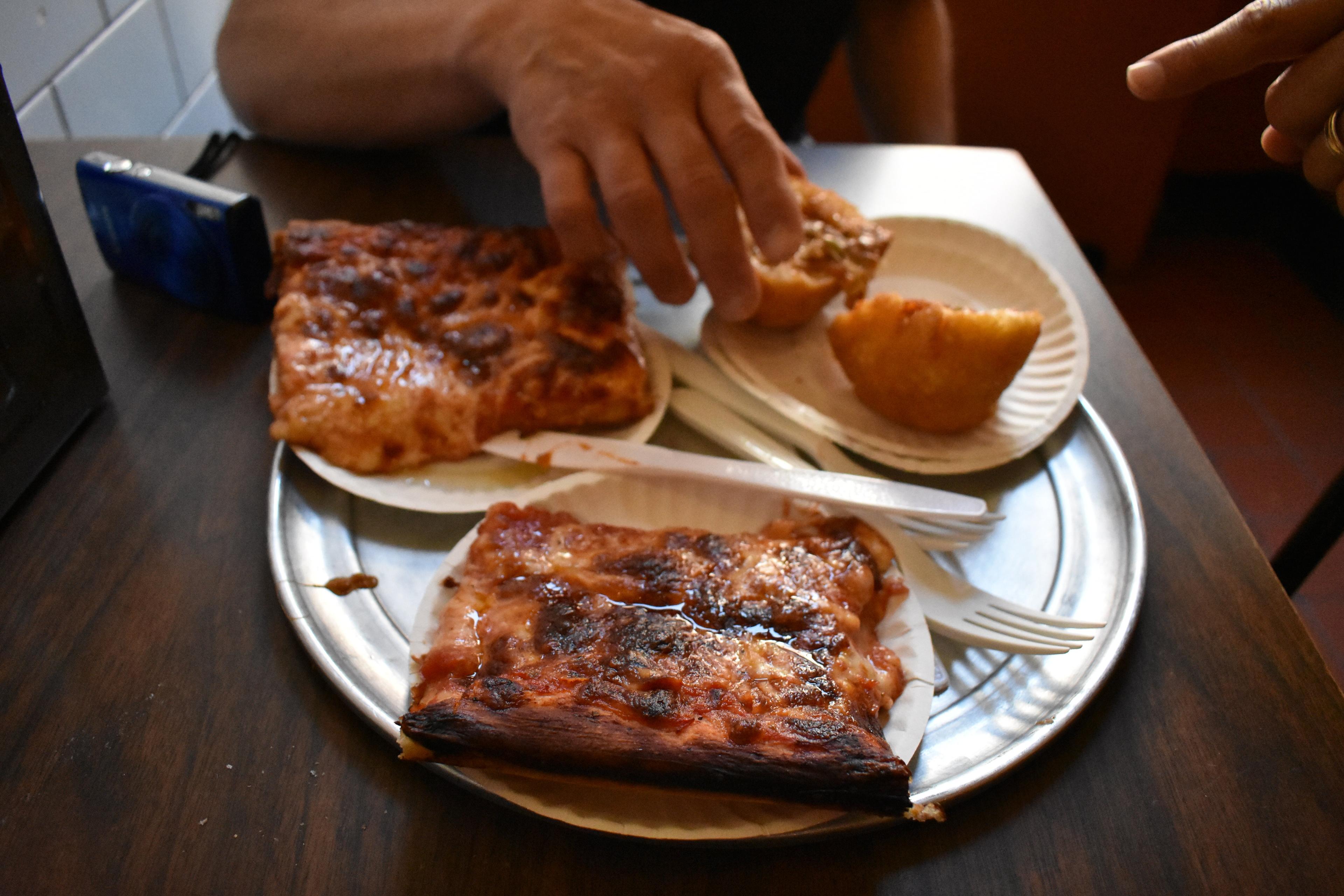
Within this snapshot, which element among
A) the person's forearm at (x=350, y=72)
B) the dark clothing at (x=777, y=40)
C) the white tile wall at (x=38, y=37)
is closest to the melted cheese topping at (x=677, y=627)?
the person's forearm at (x=350, y=72)

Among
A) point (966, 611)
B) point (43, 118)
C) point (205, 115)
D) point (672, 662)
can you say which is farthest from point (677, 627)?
point (205, 115)

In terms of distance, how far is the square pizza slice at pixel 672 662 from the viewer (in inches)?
25.4

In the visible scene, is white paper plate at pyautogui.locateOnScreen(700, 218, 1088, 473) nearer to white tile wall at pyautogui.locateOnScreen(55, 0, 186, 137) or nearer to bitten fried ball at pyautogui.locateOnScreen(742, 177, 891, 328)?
bitten fried ball at pyautogui.locateOnScreen(742, 177, 891, 328)

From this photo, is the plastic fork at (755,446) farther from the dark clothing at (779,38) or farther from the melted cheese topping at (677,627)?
the dark clothing at (779,38)

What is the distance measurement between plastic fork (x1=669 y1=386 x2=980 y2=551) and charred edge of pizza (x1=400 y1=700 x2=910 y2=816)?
0.32m

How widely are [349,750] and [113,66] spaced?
2.05 m

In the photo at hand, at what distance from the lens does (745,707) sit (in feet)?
2.27

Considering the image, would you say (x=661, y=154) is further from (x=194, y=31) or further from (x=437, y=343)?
(x=194, y=31)

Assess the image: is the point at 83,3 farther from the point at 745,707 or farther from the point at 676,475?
the point at 745,707

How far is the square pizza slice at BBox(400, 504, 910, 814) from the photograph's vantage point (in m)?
0.64

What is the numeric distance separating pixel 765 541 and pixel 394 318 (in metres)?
0.55

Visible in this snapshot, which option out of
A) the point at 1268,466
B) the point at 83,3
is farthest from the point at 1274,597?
the point at 83,3

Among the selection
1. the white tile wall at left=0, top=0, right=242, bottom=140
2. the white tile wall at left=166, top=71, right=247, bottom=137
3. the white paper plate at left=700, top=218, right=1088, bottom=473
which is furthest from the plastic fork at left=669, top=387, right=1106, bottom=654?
the white tile wall at left=166, top=71, right=247, bottom=137

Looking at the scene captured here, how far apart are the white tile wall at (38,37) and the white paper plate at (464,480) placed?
1.34m
